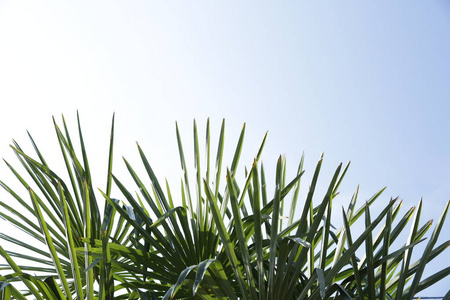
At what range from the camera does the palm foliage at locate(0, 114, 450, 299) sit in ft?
5.60

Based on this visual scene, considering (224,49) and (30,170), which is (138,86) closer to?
(224,49)

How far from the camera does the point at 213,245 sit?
2.17 metres

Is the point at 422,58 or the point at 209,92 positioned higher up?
the point at 422,58

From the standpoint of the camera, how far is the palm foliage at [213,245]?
1.71 m

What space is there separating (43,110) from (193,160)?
2386mm

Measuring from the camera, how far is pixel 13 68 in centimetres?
455

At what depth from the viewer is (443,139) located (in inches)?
234

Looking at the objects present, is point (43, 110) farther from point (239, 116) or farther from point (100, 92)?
point (239, 116)

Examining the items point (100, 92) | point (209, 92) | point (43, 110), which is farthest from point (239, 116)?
point (43, 110)

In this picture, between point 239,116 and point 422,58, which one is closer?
point 239,116

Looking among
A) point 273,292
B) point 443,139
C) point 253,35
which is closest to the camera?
point 273,292

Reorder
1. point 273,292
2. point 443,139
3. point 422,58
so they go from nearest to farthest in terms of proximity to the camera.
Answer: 1. point 273,292
2. point 422,58
3. point 443,139

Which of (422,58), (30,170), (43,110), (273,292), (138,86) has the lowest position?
(273,292)

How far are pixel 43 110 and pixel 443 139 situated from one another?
169 inches
